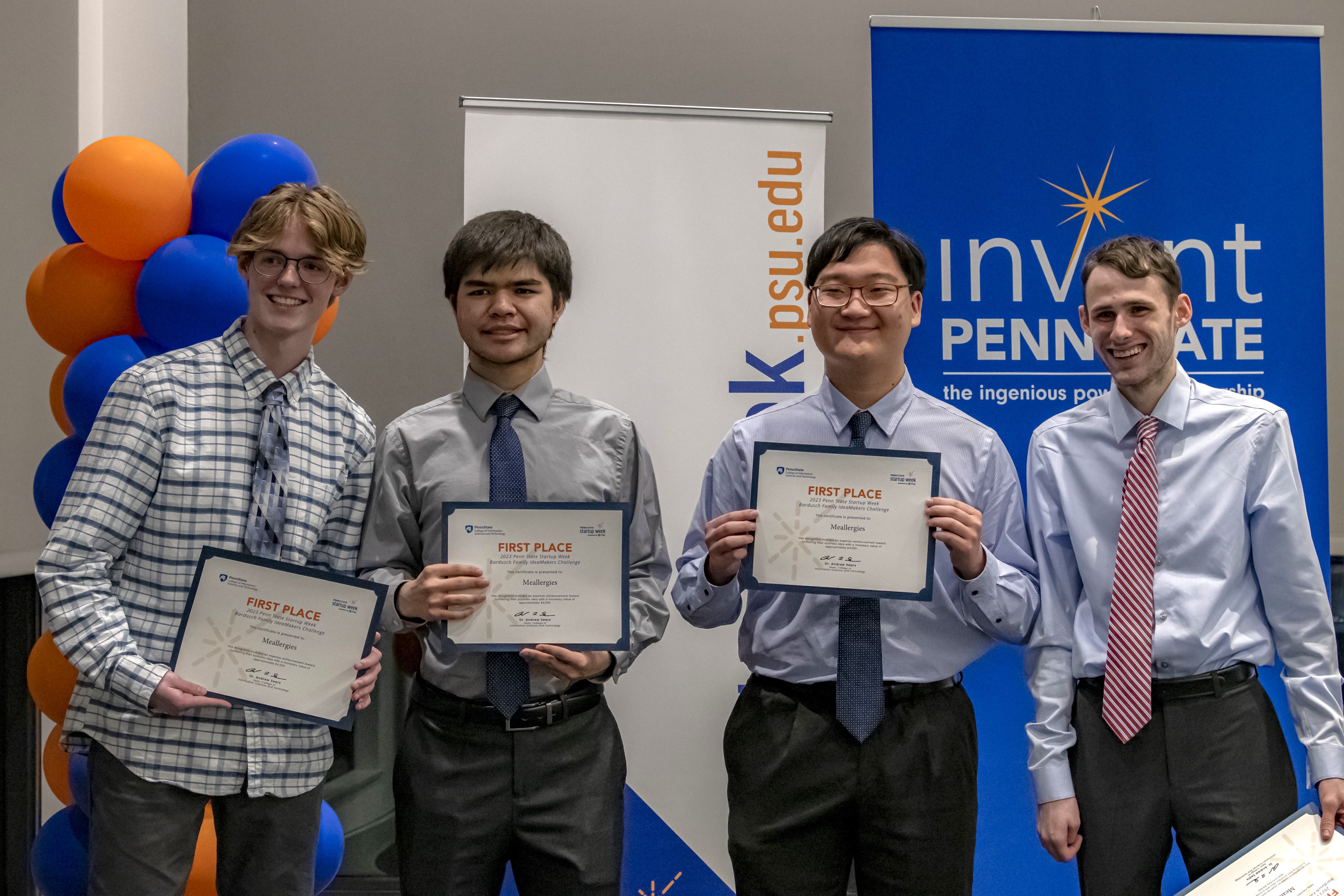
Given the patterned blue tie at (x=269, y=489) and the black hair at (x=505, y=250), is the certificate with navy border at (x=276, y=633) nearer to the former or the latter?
the patterned blue tie at (x=269, y=489)

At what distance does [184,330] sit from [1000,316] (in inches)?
93.0

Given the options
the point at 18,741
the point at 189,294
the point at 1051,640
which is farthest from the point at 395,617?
the point at 18,741

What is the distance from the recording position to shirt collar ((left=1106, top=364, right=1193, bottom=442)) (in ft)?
6.97

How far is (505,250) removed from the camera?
82.0 inches

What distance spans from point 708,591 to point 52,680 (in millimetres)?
1778

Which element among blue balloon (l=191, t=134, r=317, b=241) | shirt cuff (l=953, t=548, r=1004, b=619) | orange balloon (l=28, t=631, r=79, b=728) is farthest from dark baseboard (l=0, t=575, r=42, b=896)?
shirt cuff (l=953, t=548, r=1004, b=619)

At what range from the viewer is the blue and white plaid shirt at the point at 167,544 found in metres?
1.88

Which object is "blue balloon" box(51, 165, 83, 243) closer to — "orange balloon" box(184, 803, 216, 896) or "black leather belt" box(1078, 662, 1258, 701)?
"orange balloon" box(184, 803, 216, 896)

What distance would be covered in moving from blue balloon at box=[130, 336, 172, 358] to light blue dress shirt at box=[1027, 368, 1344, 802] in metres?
2.24

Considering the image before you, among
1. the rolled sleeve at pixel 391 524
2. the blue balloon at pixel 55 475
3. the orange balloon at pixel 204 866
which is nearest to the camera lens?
the rolled sleeve at pixel 391 524

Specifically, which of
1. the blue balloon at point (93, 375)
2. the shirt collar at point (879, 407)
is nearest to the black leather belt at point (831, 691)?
the shirt collar at point (879, 407)

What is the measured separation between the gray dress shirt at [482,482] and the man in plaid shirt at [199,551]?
0.09m

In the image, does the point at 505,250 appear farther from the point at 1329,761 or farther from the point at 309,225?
the point at 1329,761

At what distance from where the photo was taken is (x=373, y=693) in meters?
4.28
